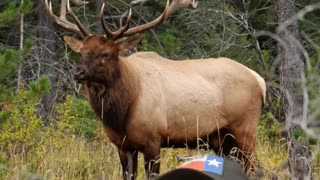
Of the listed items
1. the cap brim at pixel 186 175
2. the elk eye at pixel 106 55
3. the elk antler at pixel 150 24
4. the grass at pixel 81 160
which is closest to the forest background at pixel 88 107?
the grass at pixel 81 160

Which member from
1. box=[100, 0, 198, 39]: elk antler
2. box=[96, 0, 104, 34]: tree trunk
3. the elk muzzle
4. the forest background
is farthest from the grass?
box=[96, 0, 104, 34]: tree trunk

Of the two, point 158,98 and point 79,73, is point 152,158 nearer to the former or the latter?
point 158,98

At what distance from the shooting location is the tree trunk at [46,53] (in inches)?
582

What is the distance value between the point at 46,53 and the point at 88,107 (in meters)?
3.67

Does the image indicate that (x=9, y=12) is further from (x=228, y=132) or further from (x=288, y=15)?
(x=288, y=15)

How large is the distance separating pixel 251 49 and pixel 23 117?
6.86m

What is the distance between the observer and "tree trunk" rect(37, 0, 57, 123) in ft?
48.5

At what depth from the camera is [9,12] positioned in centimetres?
789

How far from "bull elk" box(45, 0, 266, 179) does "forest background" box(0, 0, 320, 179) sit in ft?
1.29

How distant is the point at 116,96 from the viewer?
867 centimetres

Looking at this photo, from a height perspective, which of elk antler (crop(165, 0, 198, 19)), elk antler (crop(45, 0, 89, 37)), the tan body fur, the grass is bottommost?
the grass

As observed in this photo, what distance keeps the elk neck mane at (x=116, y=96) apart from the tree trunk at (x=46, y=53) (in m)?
5.90

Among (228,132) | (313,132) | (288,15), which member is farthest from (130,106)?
(313,132)

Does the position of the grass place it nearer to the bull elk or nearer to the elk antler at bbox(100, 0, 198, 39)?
the bull elk
